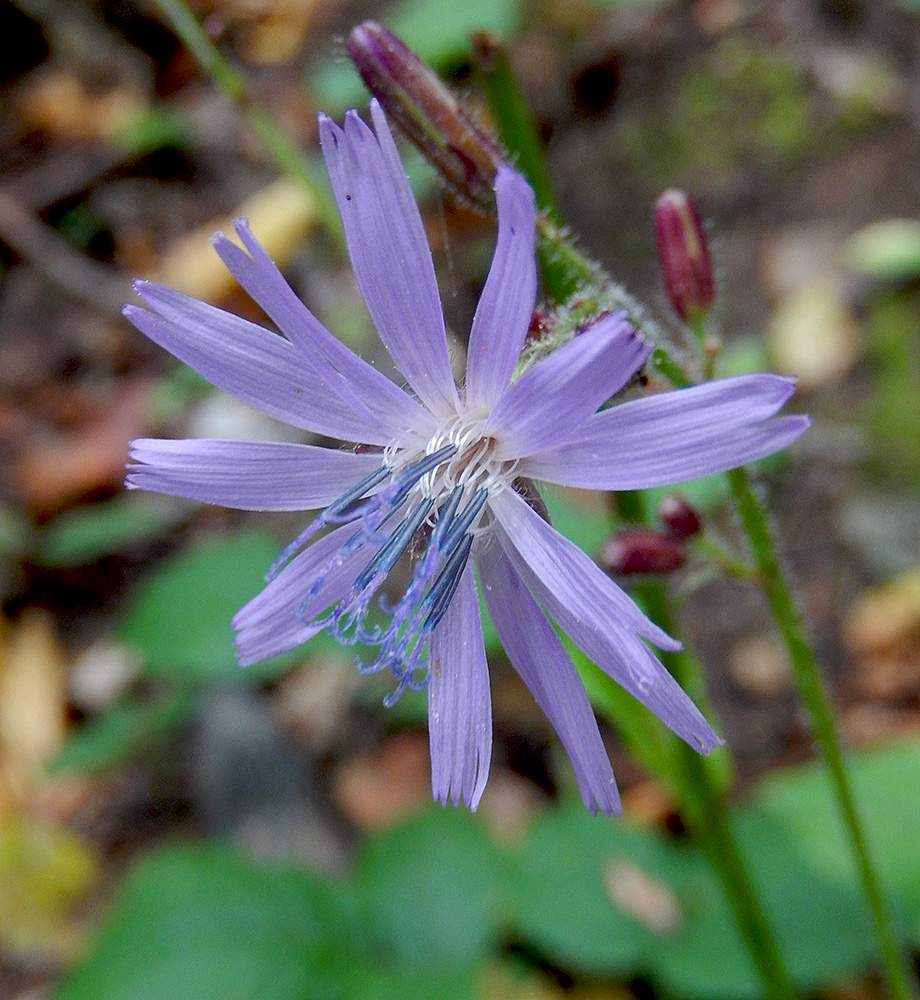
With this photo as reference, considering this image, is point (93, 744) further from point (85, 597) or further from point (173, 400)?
point (173, 400)

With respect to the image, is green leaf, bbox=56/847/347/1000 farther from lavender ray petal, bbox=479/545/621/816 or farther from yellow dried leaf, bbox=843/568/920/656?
yellow dried leaf, bbox=843/568/920/656

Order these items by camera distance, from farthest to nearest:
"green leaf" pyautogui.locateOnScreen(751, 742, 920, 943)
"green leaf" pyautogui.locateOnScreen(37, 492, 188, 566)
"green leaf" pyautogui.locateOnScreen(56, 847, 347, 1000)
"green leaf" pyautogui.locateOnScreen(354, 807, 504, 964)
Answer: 1. "green leaf" pyautogui.locateOnScreen(37, 492, 188, 566)
2. "green leaf" pyautogui.locateOnScreen(354, 807, 504, 964)
3. "green leaf" pyautogui.locateOnScreen(56, 847, 347, 1000)
4. "green leaf" pyautogui.locateOnScreen(751, 742, 920, 943)

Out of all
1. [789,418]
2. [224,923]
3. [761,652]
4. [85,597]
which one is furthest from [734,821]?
[85,597]

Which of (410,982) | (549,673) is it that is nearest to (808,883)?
(410,982)

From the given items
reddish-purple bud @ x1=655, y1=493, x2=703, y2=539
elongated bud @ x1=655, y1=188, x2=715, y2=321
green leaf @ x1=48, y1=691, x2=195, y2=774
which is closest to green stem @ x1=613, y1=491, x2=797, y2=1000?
reddish-purple bud @ x1=655, y1=493, x2=703, y2=539

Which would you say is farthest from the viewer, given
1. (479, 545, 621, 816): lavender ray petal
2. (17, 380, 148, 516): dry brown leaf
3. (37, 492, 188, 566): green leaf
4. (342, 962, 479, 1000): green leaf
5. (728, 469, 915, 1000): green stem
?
(17, 380, 148, 516): dry brown leaf

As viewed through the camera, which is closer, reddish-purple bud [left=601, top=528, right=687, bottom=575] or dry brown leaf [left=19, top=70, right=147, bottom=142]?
reddish-purple bud [left=601, top=528, right=687, bottom=575]
